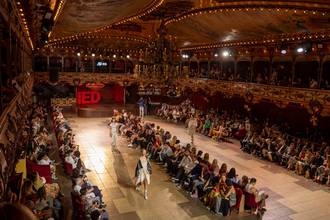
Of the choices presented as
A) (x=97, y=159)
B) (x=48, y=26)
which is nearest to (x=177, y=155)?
(x=97, y=159)

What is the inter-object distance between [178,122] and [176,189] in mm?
12499

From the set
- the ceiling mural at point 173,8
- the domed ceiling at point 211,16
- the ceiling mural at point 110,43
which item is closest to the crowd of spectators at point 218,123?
the domed ceiling at point 211,16

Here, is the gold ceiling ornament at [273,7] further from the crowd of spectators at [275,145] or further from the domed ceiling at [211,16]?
the crowd of spectators at [275,145]

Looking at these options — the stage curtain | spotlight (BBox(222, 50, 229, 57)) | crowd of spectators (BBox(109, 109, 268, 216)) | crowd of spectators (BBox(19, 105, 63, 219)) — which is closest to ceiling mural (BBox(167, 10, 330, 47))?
crowd of spectators (BBox(109, 109, 268, 216))

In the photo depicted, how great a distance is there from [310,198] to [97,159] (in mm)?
8374

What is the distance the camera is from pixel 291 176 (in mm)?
11820

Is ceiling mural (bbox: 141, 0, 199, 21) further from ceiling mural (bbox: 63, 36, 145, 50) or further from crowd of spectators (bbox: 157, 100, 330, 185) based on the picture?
ceiling mural (bbox: 63, 36, 145, 50)

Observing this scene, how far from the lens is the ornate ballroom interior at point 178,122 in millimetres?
6469

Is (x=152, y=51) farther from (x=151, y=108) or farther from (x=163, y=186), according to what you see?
(x=151, y=108)

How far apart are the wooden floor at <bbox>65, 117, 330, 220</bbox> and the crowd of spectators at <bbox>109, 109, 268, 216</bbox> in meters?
0.30

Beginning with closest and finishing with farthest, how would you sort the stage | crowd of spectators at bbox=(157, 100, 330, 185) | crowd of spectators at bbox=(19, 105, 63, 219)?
crowd of spectators at bbox=(19, 105, 63, 219) < crowd of spectators at bbox=(157, 100, 330, 185) < the stage

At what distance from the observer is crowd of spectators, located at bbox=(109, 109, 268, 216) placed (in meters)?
8.46

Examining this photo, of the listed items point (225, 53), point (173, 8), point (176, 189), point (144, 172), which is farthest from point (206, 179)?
point (225, 53)

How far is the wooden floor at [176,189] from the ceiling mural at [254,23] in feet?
19.2
